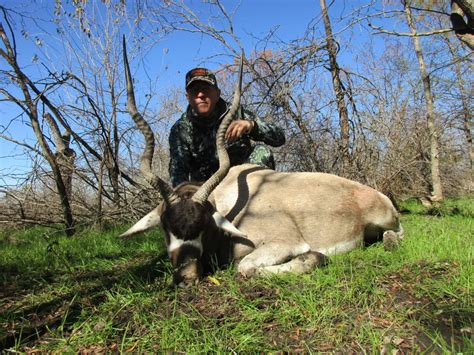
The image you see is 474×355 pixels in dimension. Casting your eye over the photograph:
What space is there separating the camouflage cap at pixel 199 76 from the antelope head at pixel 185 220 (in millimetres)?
1365

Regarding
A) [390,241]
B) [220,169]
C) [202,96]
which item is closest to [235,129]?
[220,169]

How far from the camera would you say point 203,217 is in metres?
3.15

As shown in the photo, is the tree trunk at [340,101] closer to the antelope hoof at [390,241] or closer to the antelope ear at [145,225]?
the antelope hoof at [390,241]

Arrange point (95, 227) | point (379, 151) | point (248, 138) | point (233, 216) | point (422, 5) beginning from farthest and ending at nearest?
point (422, 5) < point (379, 151) < point (95, 227) < point (248, 138) < point (233, 216)

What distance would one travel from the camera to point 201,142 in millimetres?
5180

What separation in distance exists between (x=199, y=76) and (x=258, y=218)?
2.18 metres

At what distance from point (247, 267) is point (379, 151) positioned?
423cm

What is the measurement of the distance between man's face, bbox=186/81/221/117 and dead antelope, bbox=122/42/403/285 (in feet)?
3.27

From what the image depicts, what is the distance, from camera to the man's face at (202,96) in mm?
4988

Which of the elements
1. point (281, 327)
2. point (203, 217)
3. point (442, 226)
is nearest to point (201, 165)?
point (203, 217)

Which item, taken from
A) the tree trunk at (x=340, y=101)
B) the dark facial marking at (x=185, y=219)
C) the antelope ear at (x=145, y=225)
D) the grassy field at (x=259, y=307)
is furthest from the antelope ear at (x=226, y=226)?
the tree trunk at (x=340, y=101)

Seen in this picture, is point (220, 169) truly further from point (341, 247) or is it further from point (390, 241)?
point (390, 241)

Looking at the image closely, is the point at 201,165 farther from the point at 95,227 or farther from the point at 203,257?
the point at 203,257

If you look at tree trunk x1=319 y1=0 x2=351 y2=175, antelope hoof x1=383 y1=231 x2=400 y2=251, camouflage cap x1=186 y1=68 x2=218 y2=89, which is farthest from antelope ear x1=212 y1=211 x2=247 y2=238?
tree trunk x1=319 y1=0 x2=351 y2=175
